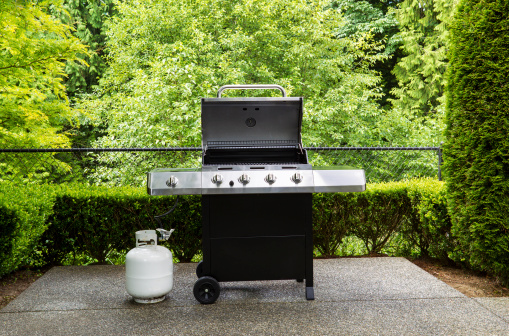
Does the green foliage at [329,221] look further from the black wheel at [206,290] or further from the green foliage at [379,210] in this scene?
the black wheel at [206,290]

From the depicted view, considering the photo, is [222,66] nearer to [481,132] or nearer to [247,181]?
[481,132]

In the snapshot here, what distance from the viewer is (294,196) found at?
294 cm

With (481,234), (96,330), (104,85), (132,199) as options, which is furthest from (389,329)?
(104,85)

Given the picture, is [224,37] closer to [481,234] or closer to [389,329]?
[481,234]

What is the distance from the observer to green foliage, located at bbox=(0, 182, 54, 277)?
3.12 metres

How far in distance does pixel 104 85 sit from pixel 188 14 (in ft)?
10.8

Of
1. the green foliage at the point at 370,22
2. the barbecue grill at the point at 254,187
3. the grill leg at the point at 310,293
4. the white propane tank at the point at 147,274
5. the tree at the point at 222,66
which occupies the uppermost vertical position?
the green foliage at the point at 370,22

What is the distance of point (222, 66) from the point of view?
28.2 ft

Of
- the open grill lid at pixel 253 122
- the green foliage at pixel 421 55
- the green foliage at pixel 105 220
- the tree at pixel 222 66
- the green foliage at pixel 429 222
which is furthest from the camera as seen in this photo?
the green foliage at pixel 421 55

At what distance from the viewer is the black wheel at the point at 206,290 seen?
2.90 metres

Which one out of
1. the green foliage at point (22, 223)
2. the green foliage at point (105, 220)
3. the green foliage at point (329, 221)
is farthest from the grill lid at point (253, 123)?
the green foliage at point (22, 223)

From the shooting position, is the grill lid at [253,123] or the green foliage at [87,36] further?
the green foliage at [87,36]

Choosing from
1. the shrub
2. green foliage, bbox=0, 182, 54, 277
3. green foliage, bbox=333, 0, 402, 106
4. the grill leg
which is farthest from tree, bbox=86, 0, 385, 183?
the grill leg

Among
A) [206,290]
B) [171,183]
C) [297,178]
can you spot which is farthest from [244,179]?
[206,290]
